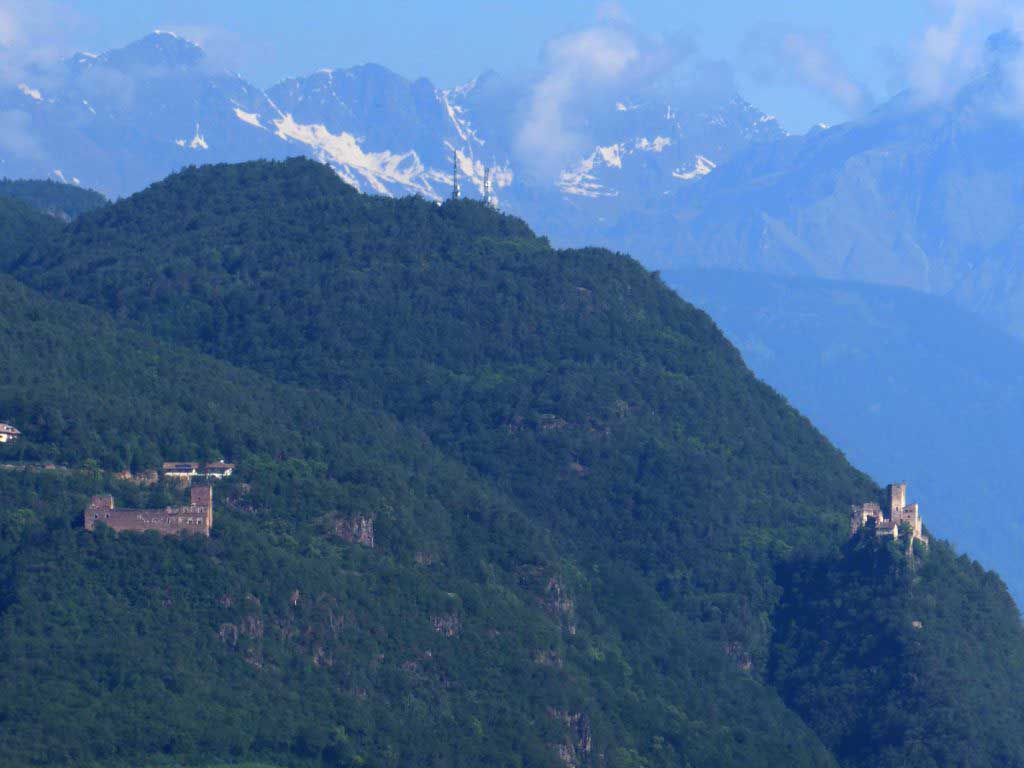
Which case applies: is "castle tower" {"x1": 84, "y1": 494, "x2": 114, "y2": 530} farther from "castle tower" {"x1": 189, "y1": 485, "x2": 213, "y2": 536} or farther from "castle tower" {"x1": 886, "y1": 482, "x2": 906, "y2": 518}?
"castle tower" {"x1": 886, "y1": 482, "x2": 906, "y2": 518}

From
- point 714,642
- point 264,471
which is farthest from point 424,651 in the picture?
point 714,642

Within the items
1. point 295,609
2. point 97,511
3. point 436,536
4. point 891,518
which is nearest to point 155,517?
point 97,511

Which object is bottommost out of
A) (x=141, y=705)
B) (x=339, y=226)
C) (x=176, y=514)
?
(x=141, y=705)

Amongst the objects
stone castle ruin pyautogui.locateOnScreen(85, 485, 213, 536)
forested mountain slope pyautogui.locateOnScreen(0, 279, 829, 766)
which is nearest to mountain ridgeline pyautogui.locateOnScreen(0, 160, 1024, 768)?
forested mountain slope pyautogui.locateOnScreen(0, 279, 829, 766)

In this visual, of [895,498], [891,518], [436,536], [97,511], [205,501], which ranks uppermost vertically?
[895,498]

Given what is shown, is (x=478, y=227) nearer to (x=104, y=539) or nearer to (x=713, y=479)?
(x=713, y=479)

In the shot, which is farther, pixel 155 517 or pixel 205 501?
pixel 205 501

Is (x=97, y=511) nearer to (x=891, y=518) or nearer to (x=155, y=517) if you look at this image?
(x=155, y=517)
